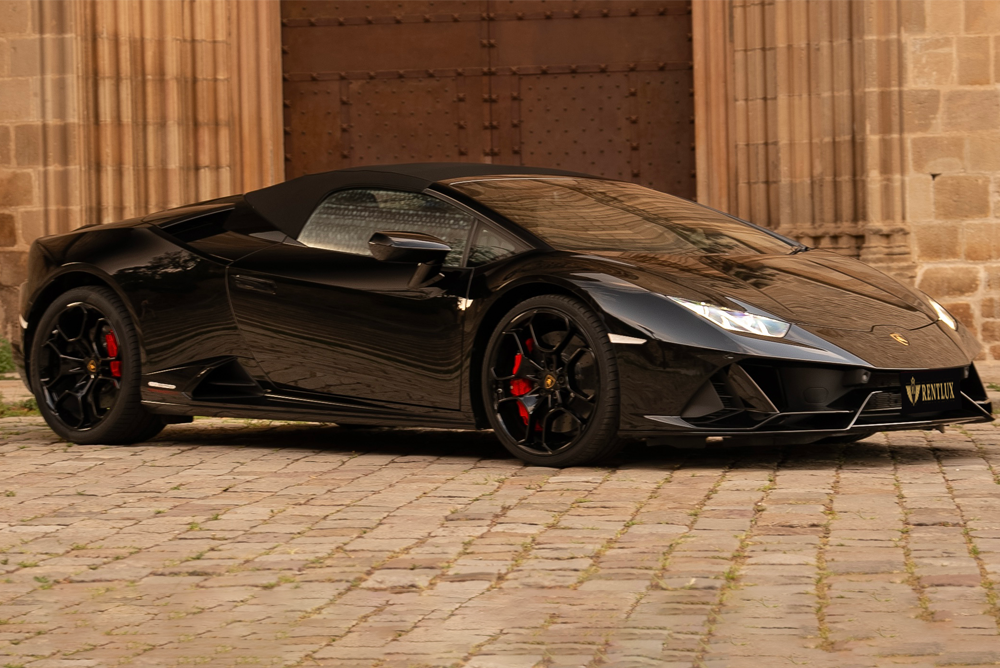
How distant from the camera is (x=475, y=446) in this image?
24.6ft

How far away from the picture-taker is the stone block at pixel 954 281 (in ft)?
40.7

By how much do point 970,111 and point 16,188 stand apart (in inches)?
310

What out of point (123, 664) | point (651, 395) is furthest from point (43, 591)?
point (651, 395)

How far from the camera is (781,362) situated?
6.05 m

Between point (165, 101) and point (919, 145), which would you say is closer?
point (919, 145)

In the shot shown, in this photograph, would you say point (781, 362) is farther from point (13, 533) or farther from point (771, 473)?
point (13, 533)

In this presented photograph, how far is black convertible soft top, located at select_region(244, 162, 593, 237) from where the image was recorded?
24.1 feet

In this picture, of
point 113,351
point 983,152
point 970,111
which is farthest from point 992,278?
point 113,351

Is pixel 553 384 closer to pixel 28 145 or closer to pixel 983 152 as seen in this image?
pixel 983 152

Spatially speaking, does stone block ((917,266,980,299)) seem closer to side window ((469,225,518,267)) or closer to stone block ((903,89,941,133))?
stone block ((903,89,941,133))

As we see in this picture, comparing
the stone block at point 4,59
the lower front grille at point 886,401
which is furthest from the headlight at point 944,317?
the stone block at point 4,59

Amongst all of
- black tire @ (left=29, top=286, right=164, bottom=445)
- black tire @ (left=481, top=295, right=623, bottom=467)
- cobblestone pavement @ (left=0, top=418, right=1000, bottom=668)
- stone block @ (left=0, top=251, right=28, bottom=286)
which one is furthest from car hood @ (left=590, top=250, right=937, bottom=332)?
stone block @ (left=0, top=251, right=28, bottom=286)

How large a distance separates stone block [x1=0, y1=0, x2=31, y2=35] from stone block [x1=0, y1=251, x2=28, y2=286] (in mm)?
1891

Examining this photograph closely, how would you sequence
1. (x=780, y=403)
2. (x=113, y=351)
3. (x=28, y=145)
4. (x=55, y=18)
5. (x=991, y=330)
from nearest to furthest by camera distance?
1. (x=780, y=403)
2. (x=113, y=351)
3. (x=991, y=330)
4. (x=55, y=18)
5. (x=28, y=145)
